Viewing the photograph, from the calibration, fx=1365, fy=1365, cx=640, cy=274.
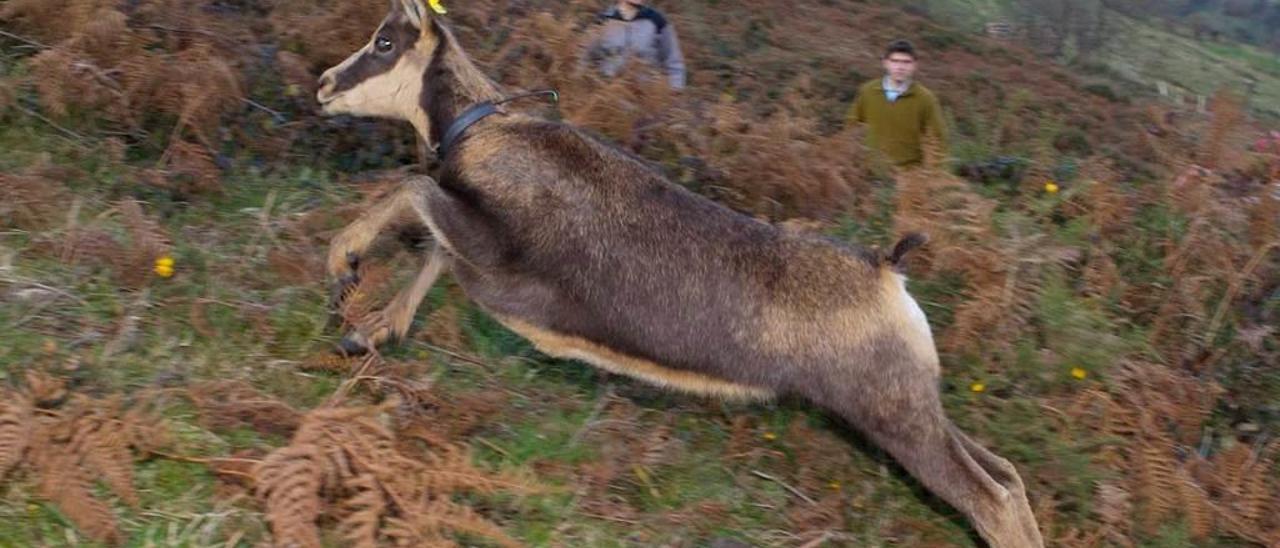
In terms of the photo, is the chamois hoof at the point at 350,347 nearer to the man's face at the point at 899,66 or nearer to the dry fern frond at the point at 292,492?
the dry fern frond at the point at 292,492

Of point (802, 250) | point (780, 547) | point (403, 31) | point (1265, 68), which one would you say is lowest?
point (1265, 68)

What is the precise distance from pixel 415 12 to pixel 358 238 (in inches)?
49.4

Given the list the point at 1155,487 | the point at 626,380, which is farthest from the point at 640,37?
the point at 1155,487

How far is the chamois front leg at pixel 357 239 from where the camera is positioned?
21.2 feet

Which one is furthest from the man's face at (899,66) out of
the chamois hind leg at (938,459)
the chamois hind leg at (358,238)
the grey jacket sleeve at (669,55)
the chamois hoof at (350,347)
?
the chamois hoof at (350,347)

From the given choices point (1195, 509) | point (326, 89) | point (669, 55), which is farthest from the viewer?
point (669, 55)

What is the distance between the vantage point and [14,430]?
524 centimetres

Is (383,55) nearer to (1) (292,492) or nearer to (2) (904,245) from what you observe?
(1) (292,492)

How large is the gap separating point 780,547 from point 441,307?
7.48 ft

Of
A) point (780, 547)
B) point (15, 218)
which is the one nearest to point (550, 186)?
point (780, 547)

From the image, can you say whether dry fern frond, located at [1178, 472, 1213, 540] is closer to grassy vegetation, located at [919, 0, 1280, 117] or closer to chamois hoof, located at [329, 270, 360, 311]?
chamois hoof, located at [329, 270, 360, 311]

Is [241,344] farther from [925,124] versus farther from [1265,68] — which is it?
[1265,68]

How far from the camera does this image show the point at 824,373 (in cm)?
637

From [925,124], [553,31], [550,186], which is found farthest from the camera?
[925,124]
